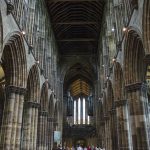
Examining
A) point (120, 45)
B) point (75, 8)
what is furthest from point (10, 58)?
point (75, 8)

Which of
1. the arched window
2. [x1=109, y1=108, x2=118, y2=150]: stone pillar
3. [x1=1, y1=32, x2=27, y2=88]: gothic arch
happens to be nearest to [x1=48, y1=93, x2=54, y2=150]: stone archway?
[x1=109, y1=108, x2=118, y2=150]: stone pillar

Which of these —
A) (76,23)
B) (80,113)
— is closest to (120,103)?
(76,23)

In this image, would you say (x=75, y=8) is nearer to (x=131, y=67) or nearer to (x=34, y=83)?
(x=34, y=83)

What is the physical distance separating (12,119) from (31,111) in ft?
14.9

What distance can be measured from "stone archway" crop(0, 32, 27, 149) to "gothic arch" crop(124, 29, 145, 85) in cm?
708

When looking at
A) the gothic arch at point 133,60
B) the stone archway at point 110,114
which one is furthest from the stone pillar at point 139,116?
the stone archway at point 110,114

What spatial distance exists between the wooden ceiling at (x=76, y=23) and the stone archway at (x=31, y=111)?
398 inches

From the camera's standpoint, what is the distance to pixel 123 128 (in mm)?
17438

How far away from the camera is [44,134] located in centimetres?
2305

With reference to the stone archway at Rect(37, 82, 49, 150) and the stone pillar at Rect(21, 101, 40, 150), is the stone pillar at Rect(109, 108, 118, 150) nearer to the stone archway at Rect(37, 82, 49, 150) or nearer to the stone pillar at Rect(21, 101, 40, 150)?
the stone archway at Rect(37, 82, 49, 150)

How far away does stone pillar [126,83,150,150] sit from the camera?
12719 millimetres

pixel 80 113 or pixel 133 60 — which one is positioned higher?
pixel 133 60

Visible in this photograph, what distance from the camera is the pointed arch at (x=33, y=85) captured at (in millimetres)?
19109

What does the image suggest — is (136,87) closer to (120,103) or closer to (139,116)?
(139,116)
